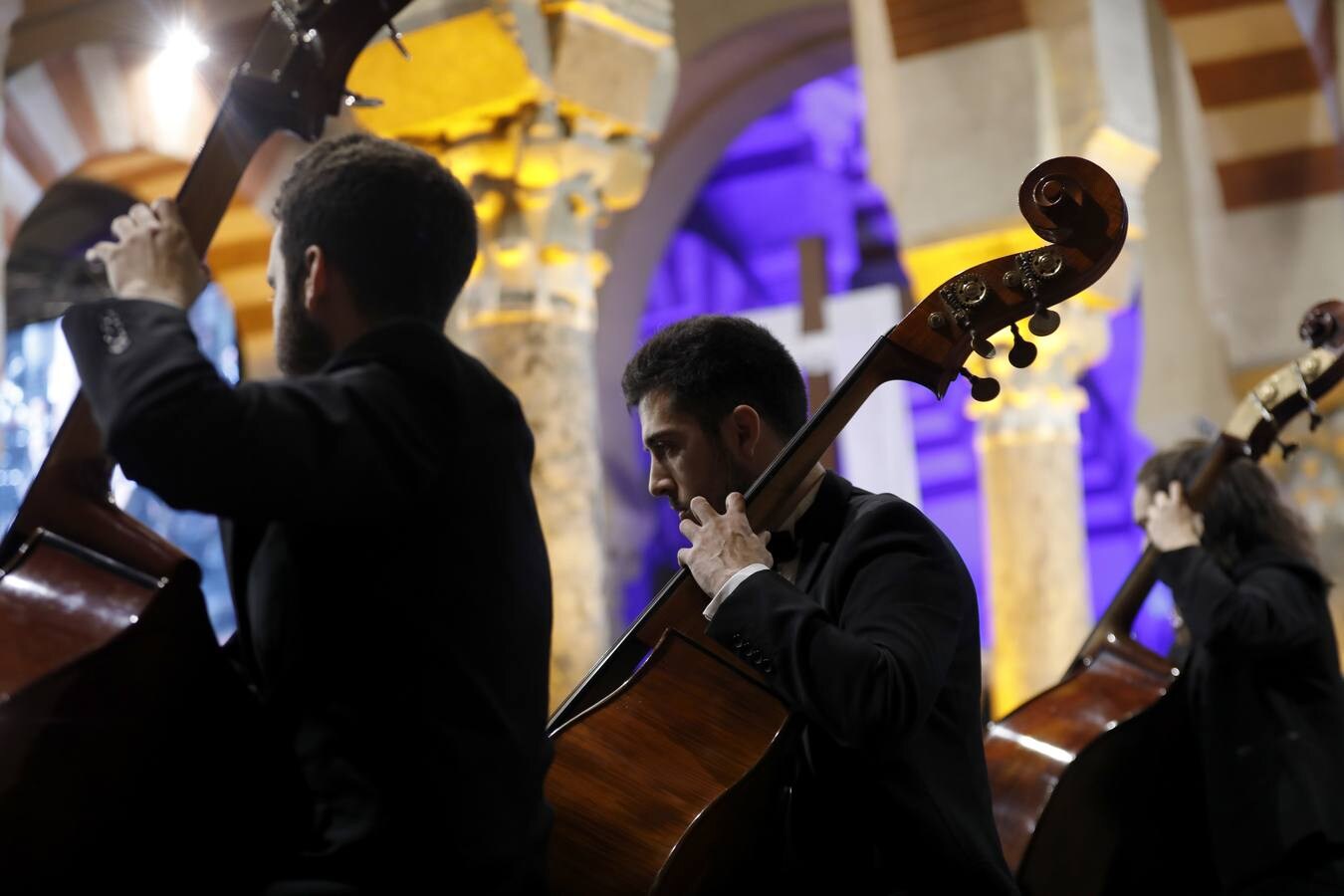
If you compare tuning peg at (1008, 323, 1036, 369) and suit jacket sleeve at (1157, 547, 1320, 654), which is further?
suit jacket sleeve at (1157, 547, 1320, 654)

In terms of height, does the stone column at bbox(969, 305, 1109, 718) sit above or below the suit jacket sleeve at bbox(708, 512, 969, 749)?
below

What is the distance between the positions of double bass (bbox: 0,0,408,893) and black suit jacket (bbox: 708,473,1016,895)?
63cm

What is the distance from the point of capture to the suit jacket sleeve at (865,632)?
5.90 feet

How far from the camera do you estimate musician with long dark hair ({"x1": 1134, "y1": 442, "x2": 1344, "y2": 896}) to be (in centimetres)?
301

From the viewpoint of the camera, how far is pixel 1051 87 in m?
6.50

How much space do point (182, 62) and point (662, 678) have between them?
631 centimetres

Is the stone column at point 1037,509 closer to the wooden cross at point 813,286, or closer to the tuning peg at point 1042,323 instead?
the wooden cross at point 813,286

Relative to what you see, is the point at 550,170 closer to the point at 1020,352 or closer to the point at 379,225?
the point at 1020,352

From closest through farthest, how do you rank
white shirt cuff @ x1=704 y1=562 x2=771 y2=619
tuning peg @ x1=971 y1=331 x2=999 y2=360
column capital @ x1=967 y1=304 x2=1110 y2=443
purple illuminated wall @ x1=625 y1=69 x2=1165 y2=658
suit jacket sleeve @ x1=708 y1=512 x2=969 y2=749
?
suit jacket sleeve @ x1=708 y1=512 x2=969 y2=749, white shirt cuff @ x1=704 y1=562 x2=771 y2=619, tuning peg @ x1=971 y1=331 x2=999 y2=360, column capital @ x1=967 y1=304 x2=1110 y2=443, purple illuminated wall @ x1=625 y1=69 x2=1165 y2=658

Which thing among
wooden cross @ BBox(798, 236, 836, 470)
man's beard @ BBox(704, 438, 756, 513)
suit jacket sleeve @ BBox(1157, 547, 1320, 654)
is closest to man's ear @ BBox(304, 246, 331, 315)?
man's beard @ BBox(704, 438, 756, 513)

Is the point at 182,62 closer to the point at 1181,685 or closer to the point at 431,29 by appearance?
the point at 431,29

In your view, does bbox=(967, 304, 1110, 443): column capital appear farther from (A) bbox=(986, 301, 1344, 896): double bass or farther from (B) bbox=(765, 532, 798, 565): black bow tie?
(B) bbox=(765, 532, 798, 565): black bow tie

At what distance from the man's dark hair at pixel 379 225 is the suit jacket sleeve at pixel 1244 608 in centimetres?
197

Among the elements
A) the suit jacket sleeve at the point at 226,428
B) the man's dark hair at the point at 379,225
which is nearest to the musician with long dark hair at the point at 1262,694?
the man's dark hair at the point at 379,225
